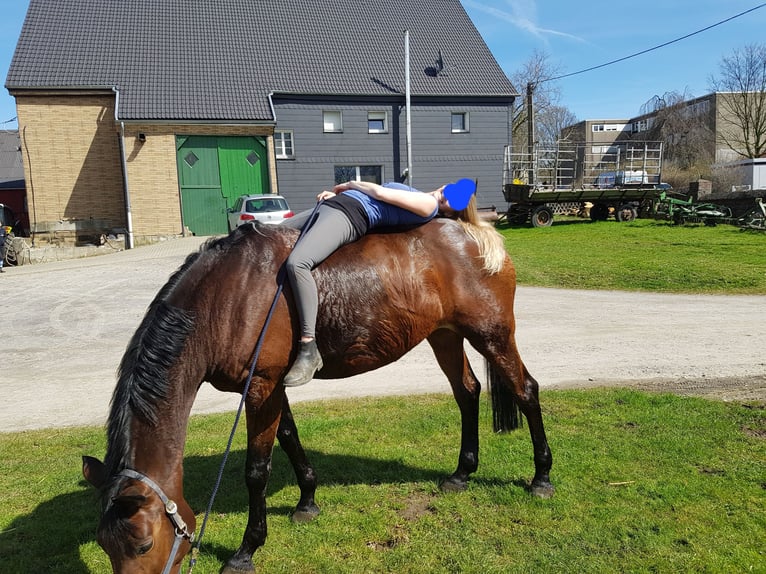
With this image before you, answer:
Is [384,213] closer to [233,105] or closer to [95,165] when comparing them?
[233,105]

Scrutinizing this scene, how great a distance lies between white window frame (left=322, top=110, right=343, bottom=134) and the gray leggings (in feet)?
74.6

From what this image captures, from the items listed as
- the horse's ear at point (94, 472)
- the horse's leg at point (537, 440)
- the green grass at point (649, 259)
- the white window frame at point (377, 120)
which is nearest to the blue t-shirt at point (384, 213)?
the horse's leg at point (537, 440)

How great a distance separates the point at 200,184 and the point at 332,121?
668 centimetres

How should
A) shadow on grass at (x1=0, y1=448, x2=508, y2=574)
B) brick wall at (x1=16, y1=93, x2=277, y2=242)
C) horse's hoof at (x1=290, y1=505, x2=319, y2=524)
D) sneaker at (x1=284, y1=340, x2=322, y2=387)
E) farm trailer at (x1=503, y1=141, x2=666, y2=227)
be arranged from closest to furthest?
sneaker at (x1=284, y1=340, x2=322, y2=387) → shadow on grass at (x1=0, y1=448, x2=508, y2=574) → horse's hoof at (x1=290, y1=505, x2=319, y2=524) → farm trailer at (x1=503, y1=141, x2=666, y2=227) → brick wall at (x1=16, y1=93, x2=277, y2=242)

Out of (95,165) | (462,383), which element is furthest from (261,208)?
(462,383)

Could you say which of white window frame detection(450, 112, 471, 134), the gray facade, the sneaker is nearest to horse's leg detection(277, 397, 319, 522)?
the sneaker

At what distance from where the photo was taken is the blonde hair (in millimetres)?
3557

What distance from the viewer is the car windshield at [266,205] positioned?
17.5 metres

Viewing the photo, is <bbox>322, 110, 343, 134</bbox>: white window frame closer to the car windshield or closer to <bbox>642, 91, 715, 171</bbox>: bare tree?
the car windshield

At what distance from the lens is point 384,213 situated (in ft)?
11.2

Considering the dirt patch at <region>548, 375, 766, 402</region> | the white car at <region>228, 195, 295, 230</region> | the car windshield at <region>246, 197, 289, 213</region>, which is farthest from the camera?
the car windshield at <region>246, 197, 289, 213</region>

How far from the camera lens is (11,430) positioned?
522cm

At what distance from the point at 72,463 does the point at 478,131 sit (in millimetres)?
24798

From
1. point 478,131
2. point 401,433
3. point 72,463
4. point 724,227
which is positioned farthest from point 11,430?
point 478,131
